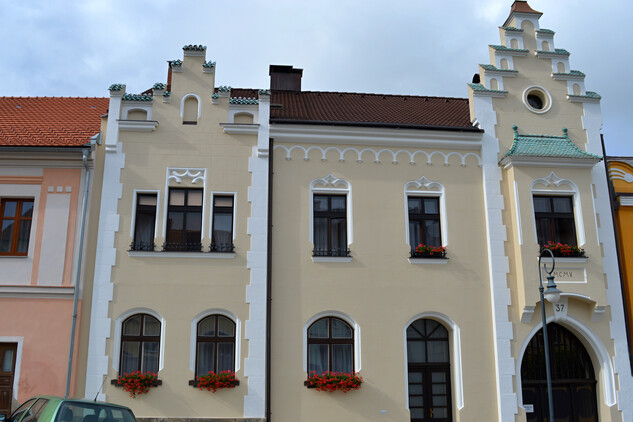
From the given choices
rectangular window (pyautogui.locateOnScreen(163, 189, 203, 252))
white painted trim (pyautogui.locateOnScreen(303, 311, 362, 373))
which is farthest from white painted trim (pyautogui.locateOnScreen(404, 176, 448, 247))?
rectangular window (pyautogui.locateOnScreen(163, 189, 203, 252))

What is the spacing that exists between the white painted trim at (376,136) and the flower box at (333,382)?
6.09 m

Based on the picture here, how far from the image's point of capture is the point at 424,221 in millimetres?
16188

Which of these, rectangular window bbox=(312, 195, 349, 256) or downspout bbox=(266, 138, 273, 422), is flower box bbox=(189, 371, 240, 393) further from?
rectangular window bbox=(312, 195, 349, 256)

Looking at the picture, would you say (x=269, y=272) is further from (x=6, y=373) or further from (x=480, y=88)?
(x=480, y=88)

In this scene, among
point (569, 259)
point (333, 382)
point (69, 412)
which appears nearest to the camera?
point (69, 412)

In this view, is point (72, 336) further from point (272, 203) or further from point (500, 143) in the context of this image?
point (500, 143)

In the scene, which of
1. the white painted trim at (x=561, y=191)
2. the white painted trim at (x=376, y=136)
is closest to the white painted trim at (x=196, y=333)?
the white painted trim at (x=376, y=136)

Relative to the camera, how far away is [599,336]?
15516 mm

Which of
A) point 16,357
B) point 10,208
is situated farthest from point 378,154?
point 16,357

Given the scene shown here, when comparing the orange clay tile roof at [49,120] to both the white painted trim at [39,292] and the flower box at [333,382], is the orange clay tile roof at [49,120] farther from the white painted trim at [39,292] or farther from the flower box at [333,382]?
the flower box at [333,382]

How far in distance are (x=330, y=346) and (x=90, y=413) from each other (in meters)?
6.89

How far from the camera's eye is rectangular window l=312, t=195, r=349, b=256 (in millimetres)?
15633

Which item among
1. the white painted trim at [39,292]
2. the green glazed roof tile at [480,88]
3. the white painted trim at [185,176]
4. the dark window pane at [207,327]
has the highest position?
the green glazed roof tile at [480,88]

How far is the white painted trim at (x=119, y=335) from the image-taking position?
14.3m
